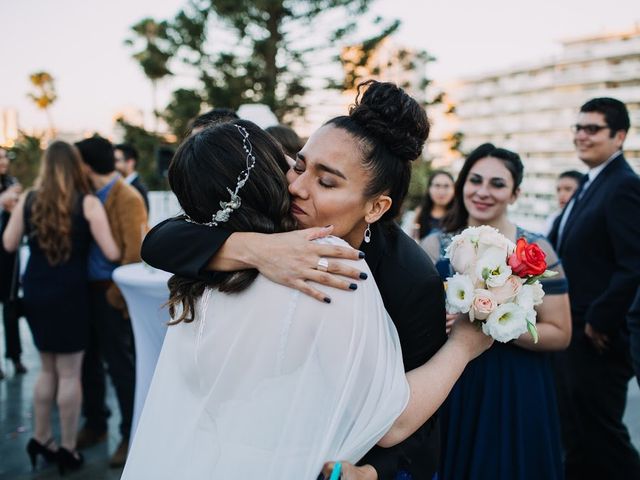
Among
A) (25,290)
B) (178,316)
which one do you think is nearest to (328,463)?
(178,316)

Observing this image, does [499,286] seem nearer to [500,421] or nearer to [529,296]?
[529,296]

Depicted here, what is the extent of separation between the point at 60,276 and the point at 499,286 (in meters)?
2.98

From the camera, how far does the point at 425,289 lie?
1.57 meters

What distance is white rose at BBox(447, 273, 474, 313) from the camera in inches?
63.1

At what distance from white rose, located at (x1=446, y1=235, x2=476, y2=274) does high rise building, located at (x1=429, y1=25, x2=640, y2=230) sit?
197ft

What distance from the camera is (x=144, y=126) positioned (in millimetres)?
18188

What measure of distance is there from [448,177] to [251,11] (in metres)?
12.6

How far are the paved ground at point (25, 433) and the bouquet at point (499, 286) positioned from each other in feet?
9.52

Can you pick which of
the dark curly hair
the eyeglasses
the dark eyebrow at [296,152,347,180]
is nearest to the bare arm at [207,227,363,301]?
the dark eyebrow at [296,152,347,180]

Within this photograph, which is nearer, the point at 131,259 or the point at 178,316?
the point at 178,316

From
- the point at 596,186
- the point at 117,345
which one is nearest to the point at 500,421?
the point at 596,186

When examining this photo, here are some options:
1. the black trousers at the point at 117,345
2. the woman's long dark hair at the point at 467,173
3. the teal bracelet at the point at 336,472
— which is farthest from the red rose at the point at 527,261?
the black trousers at the point at 117,345

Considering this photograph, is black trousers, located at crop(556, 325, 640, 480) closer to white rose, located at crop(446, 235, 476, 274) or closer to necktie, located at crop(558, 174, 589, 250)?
necktie, located at crop(558, 174, 589, 250)

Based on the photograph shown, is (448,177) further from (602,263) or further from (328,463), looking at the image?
(328,463)
